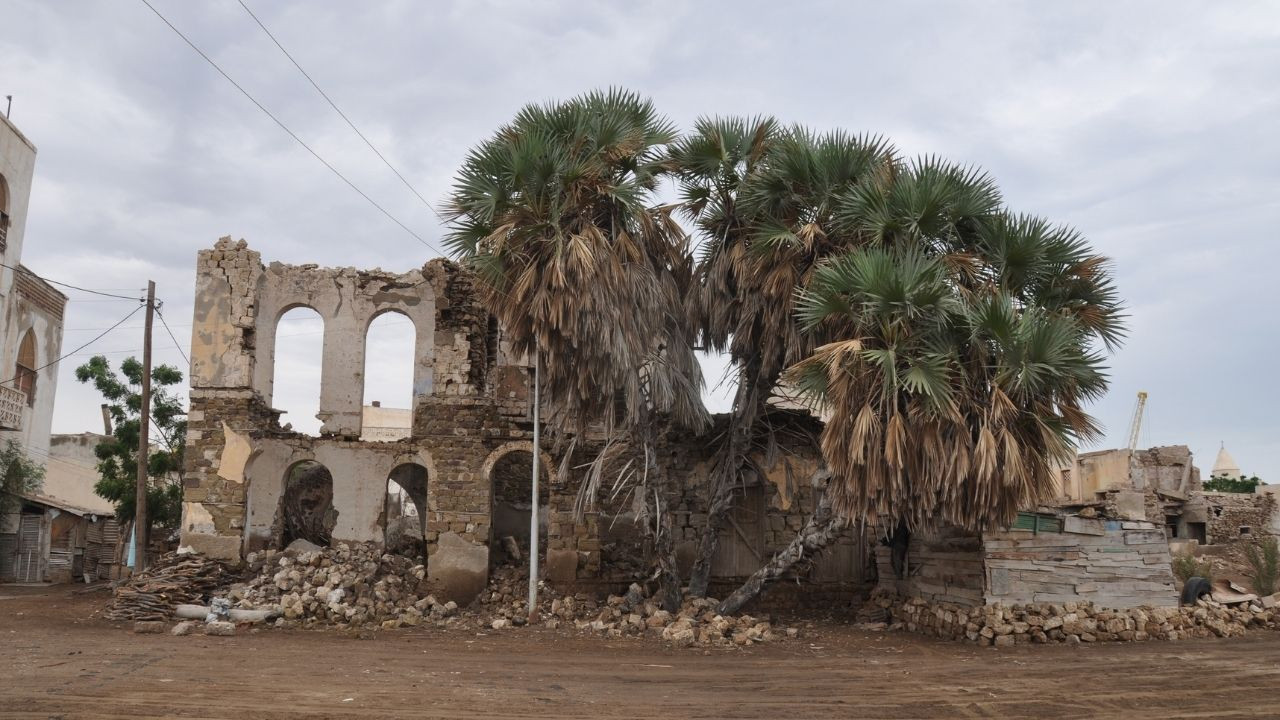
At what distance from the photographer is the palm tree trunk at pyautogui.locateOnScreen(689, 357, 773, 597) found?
15570 millimetres

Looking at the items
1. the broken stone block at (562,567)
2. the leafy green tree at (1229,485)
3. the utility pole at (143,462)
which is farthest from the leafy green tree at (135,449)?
the leafy green tree at (1229,485)

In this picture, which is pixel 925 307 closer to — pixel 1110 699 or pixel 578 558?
pixel 1110 699

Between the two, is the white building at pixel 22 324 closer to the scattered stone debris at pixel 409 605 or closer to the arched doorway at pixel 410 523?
A: the arched doorway at pixel 410 523

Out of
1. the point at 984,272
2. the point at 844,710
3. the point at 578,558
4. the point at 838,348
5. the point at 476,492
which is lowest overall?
the point at 844,710

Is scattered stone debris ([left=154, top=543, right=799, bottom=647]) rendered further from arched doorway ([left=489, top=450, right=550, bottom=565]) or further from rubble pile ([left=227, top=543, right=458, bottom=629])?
arched doorway ([left=489, top=450, right=550, bottom=565])

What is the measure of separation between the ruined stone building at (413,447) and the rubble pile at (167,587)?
53cm

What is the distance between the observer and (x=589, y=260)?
1360 cm

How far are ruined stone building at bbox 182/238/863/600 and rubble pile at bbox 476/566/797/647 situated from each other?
581 mm

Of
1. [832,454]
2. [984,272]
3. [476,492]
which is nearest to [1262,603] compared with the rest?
[984,272]

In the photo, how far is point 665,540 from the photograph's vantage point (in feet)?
49.7

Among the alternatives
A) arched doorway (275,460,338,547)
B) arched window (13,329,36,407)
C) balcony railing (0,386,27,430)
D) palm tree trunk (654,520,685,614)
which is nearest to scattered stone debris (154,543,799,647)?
palm tree trunk (654,520,685,614)

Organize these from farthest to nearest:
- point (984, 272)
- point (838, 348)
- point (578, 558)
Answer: point (578, 558)
point (984, 272)
point (838, 348)

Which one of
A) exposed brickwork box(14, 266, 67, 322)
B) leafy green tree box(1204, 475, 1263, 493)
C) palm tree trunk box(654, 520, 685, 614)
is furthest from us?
leafy green tree box(1204, 475, 1263, 493)

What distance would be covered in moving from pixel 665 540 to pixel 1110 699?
687 cm
